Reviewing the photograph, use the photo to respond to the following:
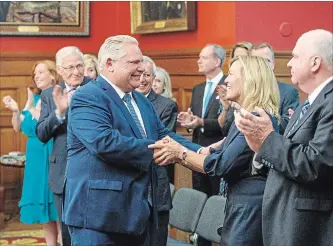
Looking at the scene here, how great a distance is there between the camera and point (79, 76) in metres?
6.12

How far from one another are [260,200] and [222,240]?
13.3 inches

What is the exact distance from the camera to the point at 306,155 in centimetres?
365

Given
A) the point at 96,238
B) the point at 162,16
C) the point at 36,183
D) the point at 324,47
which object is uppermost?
the point at 162,16

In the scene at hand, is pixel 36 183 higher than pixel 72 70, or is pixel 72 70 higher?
pixel 72 70

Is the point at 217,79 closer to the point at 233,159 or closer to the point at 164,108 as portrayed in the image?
the point at 164,108

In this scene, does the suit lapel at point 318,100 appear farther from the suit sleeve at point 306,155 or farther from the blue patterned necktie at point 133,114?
the blue patterned necktie at point 133,114

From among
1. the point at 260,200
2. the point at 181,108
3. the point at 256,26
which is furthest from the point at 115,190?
the point at 181,108

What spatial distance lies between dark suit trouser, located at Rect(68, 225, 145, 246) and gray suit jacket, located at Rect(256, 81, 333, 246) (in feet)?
2.96

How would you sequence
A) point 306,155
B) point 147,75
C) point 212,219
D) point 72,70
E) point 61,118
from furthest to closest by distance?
point 147,75 < point 72,70 < point 61,118 < point 212,219 < point 306,155

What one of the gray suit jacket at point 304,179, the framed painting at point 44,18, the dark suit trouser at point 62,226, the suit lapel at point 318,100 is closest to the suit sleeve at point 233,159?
the gray suit jacket at point 304,179

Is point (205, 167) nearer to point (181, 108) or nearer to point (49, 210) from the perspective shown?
point (49, 210)

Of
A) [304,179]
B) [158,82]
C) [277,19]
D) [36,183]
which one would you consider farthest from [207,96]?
[304,179]

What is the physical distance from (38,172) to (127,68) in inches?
129

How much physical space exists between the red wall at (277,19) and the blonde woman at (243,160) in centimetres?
430
